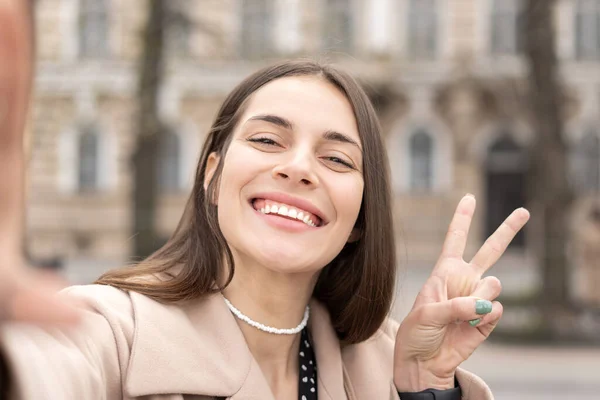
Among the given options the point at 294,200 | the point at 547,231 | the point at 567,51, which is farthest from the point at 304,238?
the point at 567,51

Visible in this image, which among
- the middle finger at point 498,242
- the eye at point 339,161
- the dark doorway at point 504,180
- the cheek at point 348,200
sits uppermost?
the eye at point 339,161

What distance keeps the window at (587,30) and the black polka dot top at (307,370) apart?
2240cm

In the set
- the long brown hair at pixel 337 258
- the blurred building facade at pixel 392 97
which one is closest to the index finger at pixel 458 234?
the long brown hair at pixel 337 258

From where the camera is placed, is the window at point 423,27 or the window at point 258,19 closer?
the window at point 423,27

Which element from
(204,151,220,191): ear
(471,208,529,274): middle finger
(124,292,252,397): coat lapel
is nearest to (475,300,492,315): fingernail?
(471,208,529,274): middle finger

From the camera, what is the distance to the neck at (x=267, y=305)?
214 cm

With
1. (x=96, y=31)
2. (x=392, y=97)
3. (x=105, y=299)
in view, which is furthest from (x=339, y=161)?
(x=96, y=31)

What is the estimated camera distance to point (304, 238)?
2031mm

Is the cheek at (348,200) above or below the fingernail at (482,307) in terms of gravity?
above

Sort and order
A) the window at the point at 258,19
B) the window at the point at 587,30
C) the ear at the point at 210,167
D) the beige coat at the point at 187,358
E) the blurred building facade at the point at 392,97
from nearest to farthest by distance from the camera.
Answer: the beige coat at the point at 187,358 → the ear at the point at 210,167 → the blurred building facade at the point at 392,97 → the window at the point at 587,30 → the window at the point at 258,19

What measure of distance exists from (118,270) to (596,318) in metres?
10.7

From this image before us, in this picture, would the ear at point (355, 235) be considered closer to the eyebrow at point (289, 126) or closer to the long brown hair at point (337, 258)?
the long brown hair at point (337, 258)

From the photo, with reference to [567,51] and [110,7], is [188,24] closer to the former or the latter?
[110,7]

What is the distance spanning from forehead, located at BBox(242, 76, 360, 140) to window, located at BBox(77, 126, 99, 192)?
22691 millimetres
